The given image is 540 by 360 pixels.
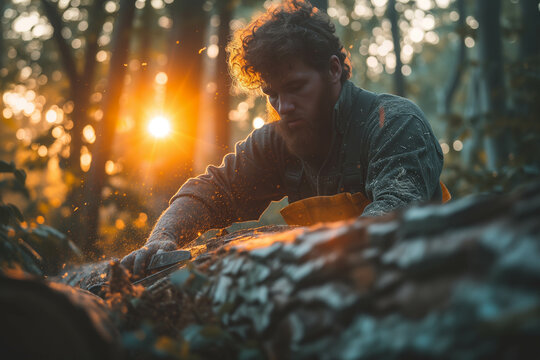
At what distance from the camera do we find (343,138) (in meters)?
3.07

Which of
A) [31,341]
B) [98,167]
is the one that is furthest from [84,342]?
[98,167]

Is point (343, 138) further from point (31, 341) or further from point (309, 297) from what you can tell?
point (31, 341)

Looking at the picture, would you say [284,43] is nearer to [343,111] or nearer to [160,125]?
[343,111]

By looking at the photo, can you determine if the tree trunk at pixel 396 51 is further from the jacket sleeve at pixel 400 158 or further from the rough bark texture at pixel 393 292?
the rough bark texture at pixel 393 292

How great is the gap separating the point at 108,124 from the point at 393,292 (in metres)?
5.88

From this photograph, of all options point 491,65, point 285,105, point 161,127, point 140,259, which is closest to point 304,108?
point 285,105

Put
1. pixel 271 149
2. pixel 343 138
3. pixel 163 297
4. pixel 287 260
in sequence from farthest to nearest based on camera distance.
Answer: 1. pixel 271 149
2. pixel 343 138
3. pixel 163 297
4. pixel 287 260

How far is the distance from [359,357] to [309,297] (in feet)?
0.65

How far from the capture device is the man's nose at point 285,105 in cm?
316

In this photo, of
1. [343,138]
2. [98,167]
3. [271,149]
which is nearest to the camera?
[343,138]

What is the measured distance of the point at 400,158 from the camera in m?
2.54

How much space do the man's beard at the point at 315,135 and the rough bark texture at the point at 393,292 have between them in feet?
6.34

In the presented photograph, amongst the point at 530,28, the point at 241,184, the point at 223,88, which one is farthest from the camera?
the point at 530,28

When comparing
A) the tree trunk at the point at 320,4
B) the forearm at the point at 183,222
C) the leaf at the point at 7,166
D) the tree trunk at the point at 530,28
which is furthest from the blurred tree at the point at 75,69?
the tree trunk at the point at 530,28
